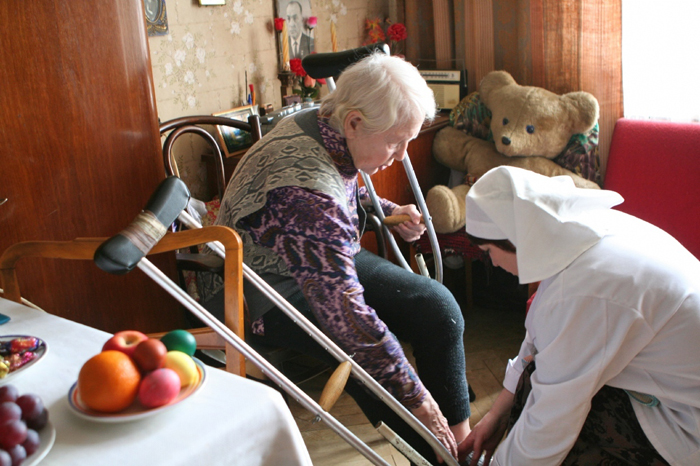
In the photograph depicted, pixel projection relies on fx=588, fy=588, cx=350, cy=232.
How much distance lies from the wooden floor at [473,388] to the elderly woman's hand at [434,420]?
1.64ft

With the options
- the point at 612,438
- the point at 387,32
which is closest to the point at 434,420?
the point at 612,438

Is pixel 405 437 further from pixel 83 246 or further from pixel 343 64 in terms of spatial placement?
pixel 343 64

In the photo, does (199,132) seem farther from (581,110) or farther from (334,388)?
(581,110)

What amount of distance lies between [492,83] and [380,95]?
1.41 metres

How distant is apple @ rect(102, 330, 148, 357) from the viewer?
2.59 ft

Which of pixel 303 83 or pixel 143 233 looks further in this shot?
pixel 303 83

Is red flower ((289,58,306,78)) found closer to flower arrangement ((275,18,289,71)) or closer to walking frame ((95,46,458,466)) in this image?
flower arrangement ((275,18,289,71))

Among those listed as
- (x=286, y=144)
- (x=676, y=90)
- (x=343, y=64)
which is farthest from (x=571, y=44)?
(x=286, y=144)

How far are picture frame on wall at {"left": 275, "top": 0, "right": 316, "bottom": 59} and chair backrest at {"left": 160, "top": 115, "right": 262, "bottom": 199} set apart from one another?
76cm

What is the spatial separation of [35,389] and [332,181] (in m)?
0.77

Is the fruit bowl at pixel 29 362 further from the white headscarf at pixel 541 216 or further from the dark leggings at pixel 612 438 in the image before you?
the dark leggings at pixel 612 438

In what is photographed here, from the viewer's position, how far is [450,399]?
1506 mm

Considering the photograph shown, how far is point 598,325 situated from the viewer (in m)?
0.99

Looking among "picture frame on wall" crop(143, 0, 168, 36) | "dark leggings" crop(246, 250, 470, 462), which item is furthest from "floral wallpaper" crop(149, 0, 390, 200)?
"dark leggings" crop(246, 250, 470, 462)
